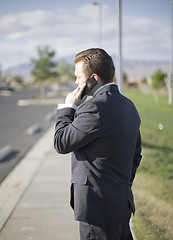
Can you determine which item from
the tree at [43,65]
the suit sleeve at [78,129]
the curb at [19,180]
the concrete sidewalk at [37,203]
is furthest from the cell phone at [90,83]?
the tree at [43,65]

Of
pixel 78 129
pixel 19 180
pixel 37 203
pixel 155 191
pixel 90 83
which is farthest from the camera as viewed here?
pixel 19 180

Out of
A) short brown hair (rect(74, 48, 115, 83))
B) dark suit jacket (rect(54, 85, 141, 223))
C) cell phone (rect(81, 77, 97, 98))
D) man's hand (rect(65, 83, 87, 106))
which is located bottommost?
dark suit jacket (rect(54, 85, 141, 223))

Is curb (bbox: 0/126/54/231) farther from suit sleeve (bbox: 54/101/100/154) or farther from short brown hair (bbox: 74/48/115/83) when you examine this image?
short brown hair (bbox: 74/48/115/83)

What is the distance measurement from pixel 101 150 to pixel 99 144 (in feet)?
0.14

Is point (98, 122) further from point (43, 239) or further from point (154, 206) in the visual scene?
point (154, 206)

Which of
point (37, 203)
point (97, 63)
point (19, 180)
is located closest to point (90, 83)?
point (97, 63)

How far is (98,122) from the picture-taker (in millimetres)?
1678

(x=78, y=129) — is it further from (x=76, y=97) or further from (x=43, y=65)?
(x=43, y=65)

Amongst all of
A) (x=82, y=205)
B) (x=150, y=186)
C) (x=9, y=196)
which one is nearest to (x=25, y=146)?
(x=9, y=196)

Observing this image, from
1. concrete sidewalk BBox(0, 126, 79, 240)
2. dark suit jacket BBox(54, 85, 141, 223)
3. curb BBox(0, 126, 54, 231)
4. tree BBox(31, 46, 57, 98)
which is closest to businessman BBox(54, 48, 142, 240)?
dark suit jacket BBox(54, 85, 141, 223)

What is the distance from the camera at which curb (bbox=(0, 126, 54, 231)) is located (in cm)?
408

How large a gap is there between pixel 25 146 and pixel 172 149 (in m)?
4.44

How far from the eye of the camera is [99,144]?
5.73ft

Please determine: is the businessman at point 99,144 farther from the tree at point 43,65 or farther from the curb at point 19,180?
the tree at point 43,65
